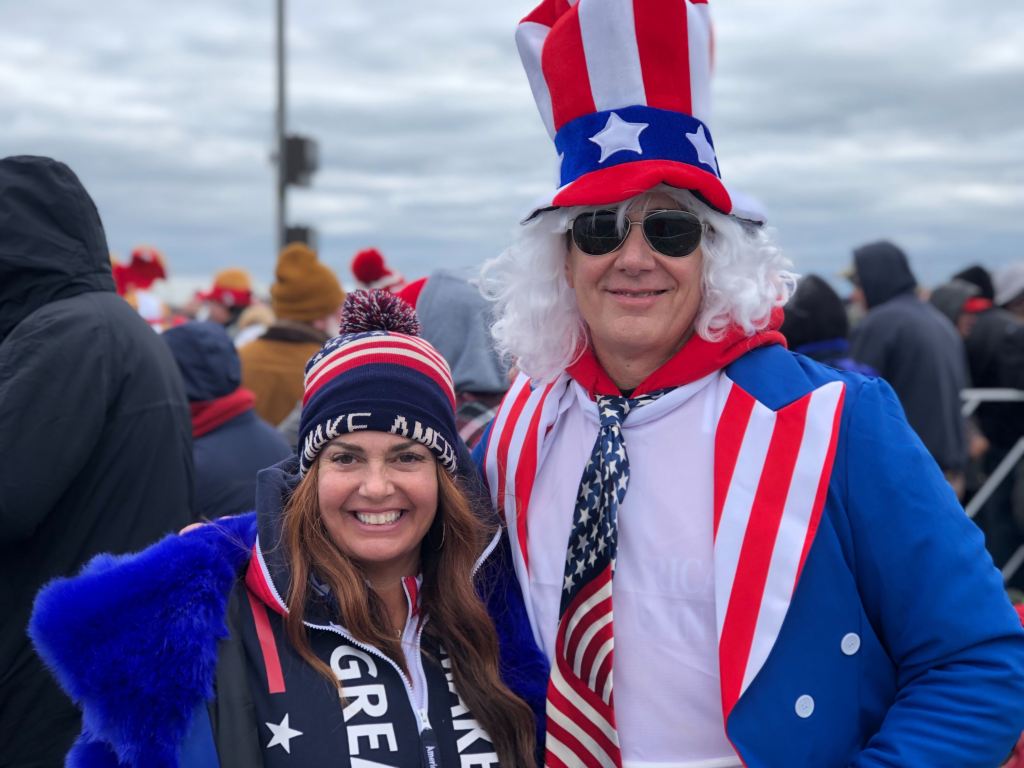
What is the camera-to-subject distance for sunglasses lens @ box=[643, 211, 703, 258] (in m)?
2.12

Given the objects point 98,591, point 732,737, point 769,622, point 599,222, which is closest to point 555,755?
point 732,737

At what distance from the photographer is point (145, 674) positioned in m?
1.86

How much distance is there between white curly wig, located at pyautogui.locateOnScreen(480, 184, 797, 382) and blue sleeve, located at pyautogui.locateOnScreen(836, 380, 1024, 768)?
358mm

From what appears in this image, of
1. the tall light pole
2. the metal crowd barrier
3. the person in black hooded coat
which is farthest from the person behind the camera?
the tall light pole

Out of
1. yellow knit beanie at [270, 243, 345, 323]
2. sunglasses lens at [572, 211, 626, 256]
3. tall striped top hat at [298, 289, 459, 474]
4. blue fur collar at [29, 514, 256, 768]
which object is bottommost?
blue fur collar at [29, 514, 256, 768]

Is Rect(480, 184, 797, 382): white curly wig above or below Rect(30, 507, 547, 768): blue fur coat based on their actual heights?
above

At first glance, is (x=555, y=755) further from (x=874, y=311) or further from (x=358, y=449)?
(x=874, y=311)

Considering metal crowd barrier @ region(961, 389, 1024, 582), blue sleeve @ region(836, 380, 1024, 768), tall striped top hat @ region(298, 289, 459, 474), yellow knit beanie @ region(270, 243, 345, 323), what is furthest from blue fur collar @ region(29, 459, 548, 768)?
metal crowd barrier @ region(961, 389, 1024, 582)

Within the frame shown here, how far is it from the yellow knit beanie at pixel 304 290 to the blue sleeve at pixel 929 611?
4.53 metres

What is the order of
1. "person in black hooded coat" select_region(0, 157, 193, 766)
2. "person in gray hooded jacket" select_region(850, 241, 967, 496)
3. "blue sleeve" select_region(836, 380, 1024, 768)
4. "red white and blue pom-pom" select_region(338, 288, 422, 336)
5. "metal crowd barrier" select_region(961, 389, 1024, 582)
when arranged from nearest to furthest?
1. "blue sleeve" select_region(836, 380, 1024, 768)
2. "red white and blue pom-pom" select_region(338, 288, 422, 336)
3. "person in black hooded coat" select_region(0, 157, 193, 766)
4. "person in gray hooded jacket" select_region(850, 241, 967, 496)
5. "metal crowd barrier" select_region(961, 389, 1024, 582)

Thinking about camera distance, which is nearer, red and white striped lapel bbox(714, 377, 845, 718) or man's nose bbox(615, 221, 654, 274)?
red and white striped lapel bbox(714, 377, 845, 718)

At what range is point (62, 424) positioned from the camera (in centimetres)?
280

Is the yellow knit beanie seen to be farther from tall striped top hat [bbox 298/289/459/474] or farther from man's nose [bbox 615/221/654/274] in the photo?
man's nose [bbox 615/221/654/274]

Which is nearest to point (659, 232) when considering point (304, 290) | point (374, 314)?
point (374, 314)
